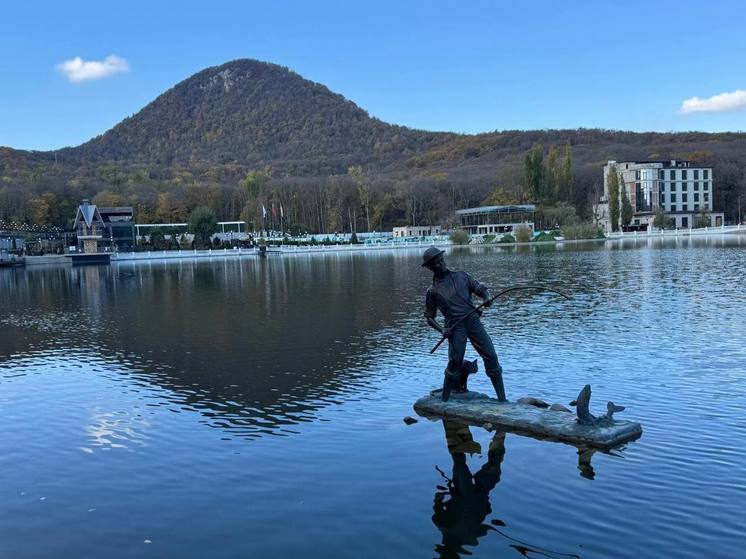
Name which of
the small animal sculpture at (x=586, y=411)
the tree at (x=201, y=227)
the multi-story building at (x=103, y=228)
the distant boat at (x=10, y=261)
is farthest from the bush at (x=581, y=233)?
the small animal sculpture at (x=586, y=411)

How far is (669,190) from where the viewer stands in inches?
4833

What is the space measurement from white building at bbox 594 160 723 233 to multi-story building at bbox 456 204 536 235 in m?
13.9

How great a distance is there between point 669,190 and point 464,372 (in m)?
123

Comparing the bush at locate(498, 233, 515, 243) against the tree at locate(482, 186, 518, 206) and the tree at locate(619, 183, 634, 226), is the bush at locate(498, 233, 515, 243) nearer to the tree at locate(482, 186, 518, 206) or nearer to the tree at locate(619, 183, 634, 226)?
the tree at locate(619, 183, 634, 226)

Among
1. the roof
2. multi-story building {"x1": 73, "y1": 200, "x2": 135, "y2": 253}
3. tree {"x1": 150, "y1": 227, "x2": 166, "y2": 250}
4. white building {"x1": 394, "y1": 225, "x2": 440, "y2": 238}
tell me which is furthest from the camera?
white building {"x1": 394, "y1": 225, "x2": 440, "y2": 238}

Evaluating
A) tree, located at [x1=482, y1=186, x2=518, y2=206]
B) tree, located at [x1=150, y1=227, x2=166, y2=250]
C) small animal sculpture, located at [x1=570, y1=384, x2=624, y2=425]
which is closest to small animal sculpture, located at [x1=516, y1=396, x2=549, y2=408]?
small animal sculpture, located at [x1=570, y1=384, x2=624, y2=425]

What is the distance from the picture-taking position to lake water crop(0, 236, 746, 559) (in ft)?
22.1

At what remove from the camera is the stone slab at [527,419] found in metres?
8.73

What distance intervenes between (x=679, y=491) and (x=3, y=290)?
145ft

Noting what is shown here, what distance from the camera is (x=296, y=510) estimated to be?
7.38 meters

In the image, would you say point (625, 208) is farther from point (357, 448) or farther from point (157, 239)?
point (357, 448)

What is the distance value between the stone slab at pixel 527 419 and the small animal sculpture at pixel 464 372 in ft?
0.51

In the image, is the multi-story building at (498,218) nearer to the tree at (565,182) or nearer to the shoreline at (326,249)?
the tree at (565,182)

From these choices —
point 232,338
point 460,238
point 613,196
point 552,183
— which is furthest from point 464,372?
point 552,183
